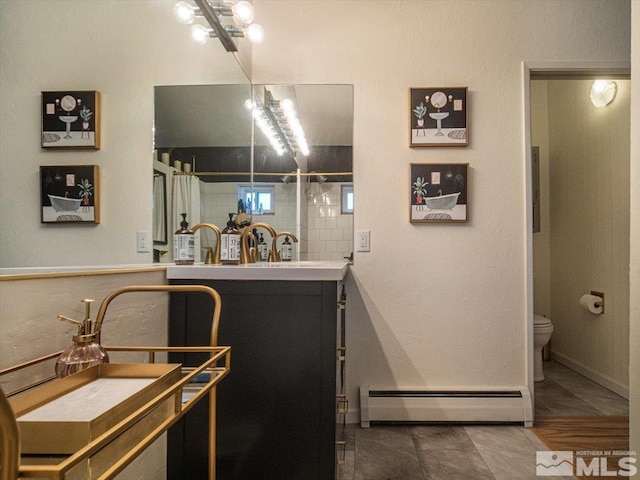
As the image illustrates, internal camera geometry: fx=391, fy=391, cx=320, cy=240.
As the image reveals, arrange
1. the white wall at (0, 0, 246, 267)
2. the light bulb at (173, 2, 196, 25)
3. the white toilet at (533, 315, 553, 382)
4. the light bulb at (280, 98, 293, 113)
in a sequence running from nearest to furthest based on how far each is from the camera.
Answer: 1. the white wall at (0, 0, 246, 267)
2. the light bulb at (173, 2, 196, 25)
3. the light bulb at (280, 98, 293, 113)
4. the white toilet at (533, 315, 553, 382)

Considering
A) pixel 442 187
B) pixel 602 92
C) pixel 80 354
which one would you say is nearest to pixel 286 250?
pixel 442 187

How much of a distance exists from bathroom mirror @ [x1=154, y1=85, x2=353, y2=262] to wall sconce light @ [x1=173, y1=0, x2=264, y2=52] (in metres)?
0.24

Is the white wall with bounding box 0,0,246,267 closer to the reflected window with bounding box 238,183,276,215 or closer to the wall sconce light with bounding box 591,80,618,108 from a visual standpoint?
the reflected window with bounding box 238,183,276,215

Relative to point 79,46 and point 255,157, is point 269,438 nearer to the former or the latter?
point 79,46

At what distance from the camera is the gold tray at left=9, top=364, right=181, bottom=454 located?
47 centimetres

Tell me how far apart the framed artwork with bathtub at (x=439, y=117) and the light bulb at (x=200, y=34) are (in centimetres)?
112

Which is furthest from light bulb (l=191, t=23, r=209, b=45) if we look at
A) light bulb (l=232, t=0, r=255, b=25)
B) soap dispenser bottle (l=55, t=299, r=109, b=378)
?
soap dispenser bottle (l=55, t=299, r=109, b=378)

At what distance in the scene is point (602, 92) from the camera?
2822mm

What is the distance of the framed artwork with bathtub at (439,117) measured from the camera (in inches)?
86.4

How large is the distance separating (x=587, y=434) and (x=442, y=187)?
4.89 ft

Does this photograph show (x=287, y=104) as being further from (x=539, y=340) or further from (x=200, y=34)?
(x=539, y=340)

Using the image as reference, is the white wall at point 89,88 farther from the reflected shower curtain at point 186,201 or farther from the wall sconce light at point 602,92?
the wall sconce light at point 602,92

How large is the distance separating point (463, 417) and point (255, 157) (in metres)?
1.91

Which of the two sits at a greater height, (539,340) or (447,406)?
(539,340)
